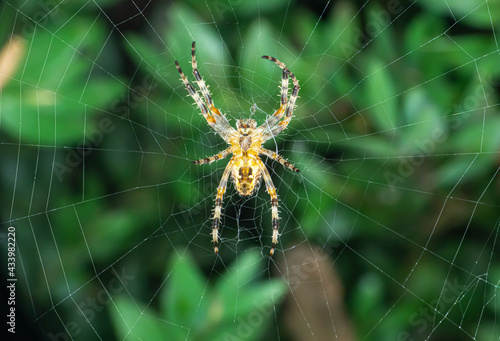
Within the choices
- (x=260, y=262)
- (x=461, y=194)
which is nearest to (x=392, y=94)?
(x=461, y=194)

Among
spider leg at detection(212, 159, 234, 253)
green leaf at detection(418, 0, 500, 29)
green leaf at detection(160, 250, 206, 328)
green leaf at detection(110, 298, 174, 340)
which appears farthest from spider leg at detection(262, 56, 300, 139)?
green leaf at detection(110, 298, 174, 340)

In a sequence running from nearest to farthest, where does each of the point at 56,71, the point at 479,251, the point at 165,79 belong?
the point at 56,71
the point at 479,251
the point at 165,79

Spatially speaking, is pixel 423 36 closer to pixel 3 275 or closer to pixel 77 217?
pixel 77 217

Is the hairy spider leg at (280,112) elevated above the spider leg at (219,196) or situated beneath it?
elevated above

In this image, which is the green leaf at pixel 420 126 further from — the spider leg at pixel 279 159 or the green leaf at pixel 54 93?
the green leaf at pixel 54 93

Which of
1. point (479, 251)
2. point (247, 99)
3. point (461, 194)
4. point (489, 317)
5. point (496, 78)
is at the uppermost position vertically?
point (247, 99)

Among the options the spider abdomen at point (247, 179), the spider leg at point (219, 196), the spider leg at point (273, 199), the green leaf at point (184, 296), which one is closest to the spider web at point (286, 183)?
the green leaf at point (184, 296)
